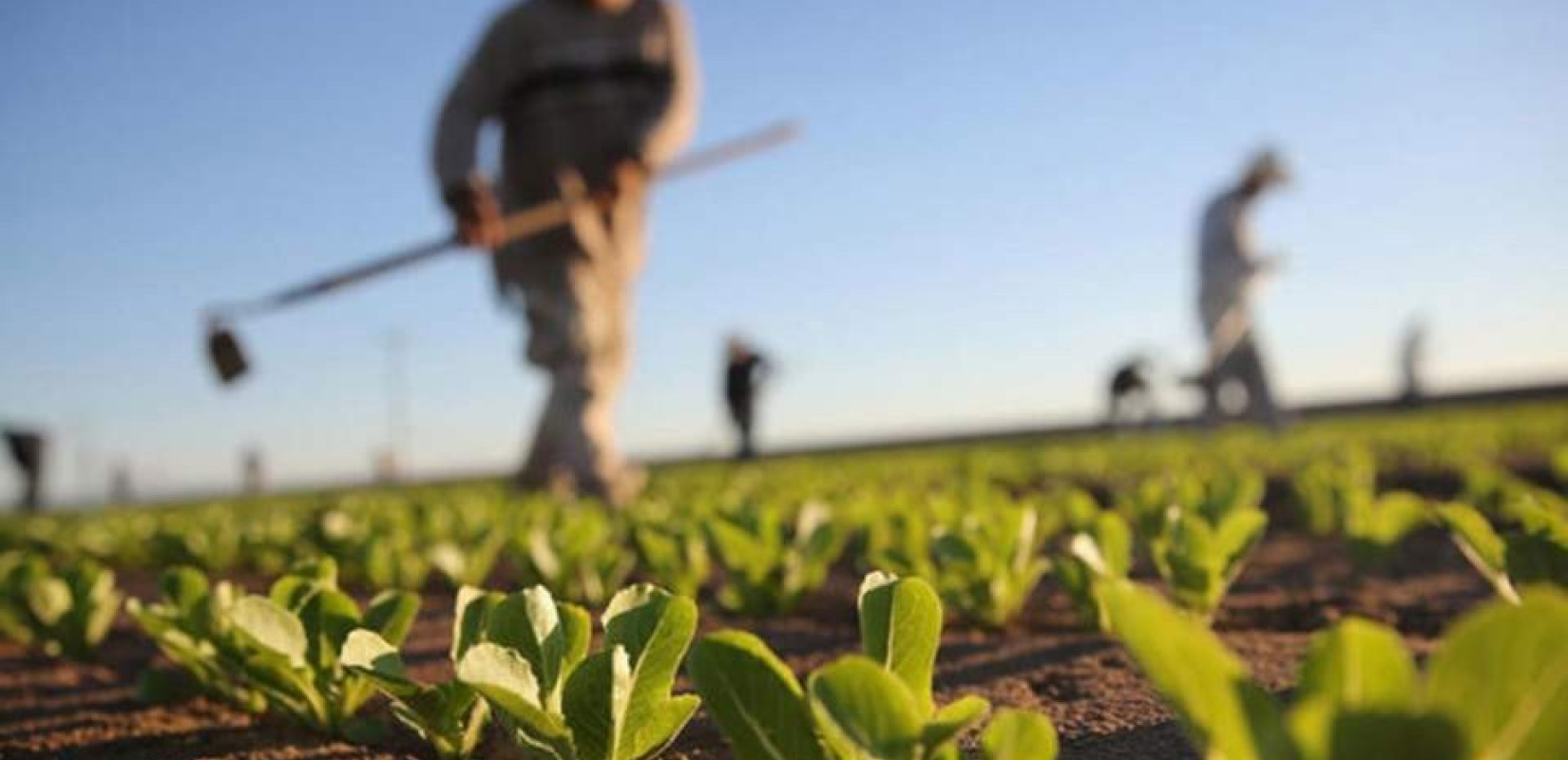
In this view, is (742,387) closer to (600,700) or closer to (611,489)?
(611,489)

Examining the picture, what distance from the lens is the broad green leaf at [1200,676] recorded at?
68 cm

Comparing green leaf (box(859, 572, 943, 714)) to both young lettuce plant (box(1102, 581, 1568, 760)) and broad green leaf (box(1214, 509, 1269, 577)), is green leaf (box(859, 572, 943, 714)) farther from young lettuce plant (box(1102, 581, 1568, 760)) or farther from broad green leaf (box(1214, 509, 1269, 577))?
broad green leaf (box(1214, 509, 1269, 577))

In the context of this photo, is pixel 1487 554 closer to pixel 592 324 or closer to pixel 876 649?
pixel 876 649

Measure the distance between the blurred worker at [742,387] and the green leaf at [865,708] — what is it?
335 inches

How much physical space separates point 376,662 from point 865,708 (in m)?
0.58

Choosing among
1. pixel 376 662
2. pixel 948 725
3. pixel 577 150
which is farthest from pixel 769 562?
pixel 577 150

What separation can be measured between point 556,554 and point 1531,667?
7.56 feet

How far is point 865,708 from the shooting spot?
902mm

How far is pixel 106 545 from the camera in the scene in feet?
15.9

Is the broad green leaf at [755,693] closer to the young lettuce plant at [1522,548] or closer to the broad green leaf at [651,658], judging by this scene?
the broad green leaf at [651,658]

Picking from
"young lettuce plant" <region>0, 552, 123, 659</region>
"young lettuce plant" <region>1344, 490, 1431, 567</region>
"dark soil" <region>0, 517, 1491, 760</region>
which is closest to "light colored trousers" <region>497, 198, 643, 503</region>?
"dark soil" <region>0, 517, 1491, 760</region>

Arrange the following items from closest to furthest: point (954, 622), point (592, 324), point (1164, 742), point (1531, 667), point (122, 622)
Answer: point (1531, 667) < point (1164, 742) < point (954, 622) < point (122, 622) < point (592, 324)

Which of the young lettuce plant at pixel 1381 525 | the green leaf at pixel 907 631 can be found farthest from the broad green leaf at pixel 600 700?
the young lettuce plant at pixel 1381 525

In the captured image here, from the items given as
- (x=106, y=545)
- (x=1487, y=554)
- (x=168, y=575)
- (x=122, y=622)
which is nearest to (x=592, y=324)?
(x=106, y=545)
